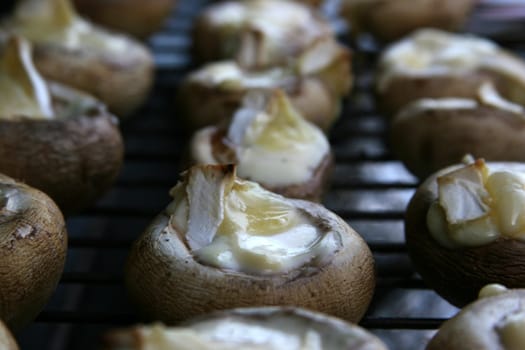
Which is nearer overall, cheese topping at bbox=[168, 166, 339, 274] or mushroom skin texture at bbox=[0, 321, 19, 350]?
mushroom skin texture at bbox=[0, 321, 19, 350]

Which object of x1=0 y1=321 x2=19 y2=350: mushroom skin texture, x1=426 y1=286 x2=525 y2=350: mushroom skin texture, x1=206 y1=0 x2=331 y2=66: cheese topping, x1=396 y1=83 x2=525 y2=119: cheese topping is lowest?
x1=426 y1=286 x2=525 y2=350: mushroom skin texture

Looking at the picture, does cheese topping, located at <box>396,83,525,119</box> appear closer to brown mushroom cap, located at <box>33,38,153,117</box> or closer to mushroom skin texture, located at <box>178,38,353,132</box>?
mushroom skin texture, located at <box>178,38,353,132</box>

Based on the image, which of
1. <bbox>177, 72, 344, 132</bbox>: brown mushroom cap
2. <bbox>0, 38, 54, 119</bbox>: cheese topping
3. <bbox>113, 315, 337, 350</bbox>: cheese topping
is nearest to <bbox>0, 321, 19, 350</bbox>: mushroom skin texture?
<bbox>113, 315, 337, 350</bbox>: cheese topping

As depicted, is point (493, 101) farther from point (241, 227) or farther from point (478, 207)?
point (241, 227)

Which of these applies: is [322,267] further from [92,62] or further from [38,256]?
[92,62]

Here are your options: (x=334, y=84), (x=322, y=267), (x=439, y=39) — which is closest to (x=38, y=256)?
(x=322, y=267)

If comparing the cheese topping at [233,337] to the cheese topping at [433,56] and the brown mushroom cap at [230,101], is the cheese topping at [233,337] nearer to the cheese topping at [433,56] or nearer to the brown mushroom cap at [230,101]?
the brown mushroom cap at [230,101]
